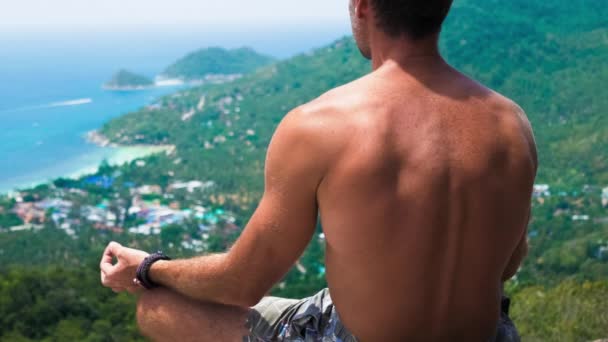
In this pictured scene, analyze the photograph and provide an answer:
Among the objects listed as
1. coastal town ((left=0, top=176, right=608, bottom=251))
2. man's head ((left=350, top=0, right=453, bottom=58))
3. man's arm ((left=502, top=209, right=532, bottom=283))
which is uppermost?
man's head ((left=350, top=0, right=453, bottom=58))

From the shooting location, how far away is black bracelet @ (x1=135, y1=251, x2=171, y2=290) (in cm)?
130

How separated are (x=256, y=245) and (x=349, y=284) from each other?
0.53 ft

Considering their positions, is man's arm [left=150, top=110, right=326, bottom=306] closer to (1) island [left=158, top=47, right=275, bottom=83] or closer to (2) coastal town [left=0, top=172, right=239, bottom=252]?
(2) coastal town [left=0, top=172, right=239, bottom=252]

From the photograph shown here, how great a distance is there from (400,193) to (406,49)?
24 centimetres

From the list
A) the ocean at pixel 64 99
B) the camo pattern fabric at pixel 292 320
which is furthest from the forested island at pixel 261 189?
the ocean at pixel 64 99

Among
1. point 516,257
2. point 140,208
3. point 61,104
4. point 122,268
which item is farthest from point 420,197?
point 61,104

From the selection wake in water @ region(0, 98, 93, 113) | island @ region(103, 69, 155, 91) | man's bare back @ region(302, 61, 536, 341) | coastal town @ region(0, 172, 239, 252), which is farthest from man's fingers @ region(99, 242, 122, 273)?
island @ region(103, 69, 155, 91)

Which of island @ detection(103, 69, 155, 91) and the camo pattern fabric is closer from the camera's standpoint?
the camo pattern fabric

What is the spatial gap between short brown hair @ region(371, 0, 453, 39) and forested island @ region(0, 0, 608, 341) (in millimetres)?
1965

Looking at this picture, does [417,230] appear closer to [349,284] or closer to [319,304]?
[349,284]

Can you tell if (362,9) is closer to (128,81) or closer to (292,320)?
(292,320)

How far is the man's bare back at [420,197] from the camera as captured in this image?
99 cm

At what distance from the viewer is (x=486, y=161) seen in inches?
40.5

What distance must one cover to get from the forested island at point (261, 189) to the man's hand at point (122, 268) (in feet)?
6.10
